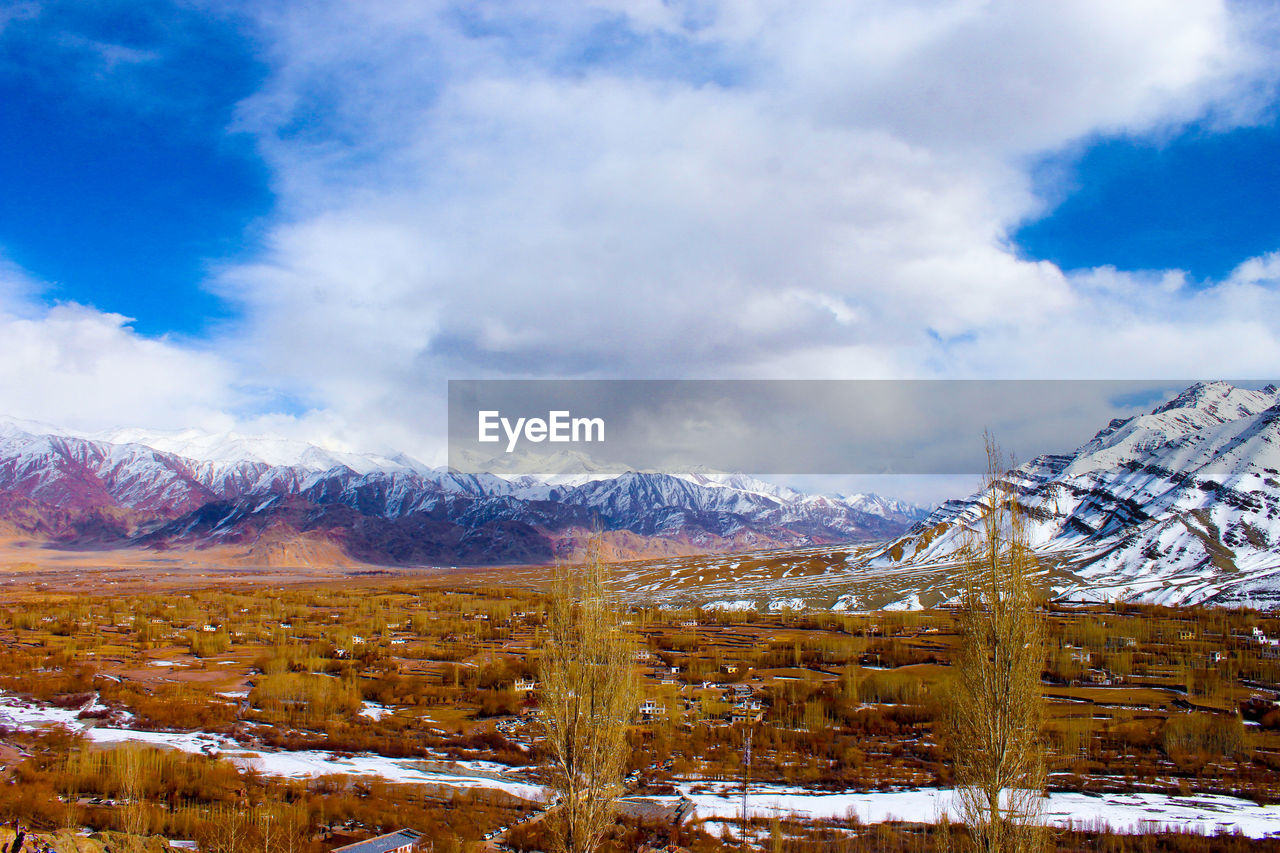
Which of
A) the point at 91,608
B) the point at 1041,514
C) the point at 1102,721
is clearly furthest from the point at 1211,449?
the point at 91,608

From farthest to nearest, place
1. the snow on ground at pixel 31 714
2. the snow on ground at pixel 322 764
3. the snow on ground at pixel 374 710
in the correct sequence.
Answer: the snow on ground at pixel 374 710, the snow on ground at pixel 31 714, the snow on ground at pixel 322 764

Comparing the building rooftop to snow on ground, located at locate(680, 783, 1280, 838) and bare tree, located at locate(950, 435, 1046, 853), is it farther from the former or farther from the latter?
bare tree, located at locate(950, 435, 1046, 853)

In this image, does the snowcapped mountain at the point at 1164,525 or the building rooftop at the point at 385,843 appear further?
the snowcapped mountain at the point at 1164,525

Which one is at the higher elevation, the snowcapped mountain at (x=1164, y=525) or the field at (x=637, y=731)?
the snowcapped mountain at (x=1164, y=525)

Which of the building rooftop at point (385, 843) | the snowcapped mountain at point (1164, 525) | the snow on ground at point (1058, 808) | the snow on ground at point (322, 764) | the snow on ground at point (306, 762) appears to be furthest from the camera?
the snowcapped mountain at point (1164, 525)

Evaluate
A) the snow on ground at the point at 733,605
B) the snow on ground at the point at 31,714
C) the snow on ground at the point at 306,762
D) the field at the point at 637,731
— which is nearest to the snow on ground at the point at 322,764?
the snow on ground at the point at 306,762

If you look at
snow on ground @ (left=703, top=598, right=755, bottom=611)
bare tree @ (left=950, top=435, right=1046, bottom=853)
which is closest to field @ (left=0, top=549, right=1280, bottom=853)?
bare tree @ (left=950, top=435, right=1046, bottom=853)

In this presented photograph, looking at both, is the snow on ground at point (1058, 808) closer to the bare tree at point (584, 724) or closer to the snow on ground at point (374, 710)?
the bare tree at point (584, 724)

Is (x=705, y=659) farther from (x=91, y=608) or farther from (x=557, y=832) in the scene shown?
(x=91, y=608)
